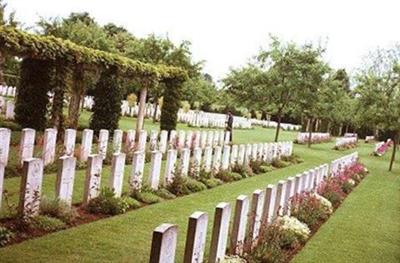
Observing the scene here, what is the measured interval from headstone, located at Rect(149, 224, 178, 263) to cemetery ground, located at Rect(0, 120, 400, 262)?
A: 2.54 m

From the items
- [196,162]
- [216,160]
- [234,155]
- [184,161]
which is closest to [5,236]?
[184,161]

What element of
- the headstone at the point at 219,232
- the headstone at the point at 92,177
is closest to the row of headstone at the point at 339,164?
the headstone at the point at 92,177

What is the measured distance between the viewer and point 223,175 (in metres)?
14.9

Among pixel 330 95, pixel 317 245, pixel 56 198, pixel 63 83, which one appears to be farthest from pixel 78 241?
pixel 330 95

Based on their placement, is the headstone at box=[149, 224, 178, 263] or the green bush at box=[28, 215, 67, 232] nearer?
the headstone at box=[149, 224, 178, 263]

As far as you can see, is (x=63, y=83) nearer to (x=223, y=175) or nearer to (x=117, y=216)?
(x=223, y=175)

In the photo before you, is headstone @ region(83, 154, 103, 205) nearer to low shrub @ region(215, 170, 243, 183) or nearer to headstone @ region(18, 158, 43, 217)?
headstone @ region(18, 158, 43, 217)

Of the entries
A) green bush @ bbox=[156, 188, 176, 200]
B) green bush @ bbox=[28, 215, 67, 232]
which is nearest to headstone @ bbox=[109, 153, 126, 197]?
green bush @ bbox=[156, 188, 176, 200]

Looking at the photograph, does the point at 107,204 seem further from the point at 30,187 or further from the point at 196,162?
the point at 196,162

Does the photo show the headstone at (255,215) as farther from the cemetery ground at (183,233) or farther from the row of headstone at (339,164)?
the row of headstone at (339,164)

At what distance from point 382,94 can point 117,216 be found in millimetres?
20336

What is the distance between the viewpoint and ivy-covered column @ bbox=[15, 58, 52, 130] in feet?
61.9

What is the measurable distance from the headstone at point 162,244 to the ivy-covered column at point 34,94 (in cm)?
1561

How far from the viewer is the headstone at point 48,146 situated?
11.9 m
